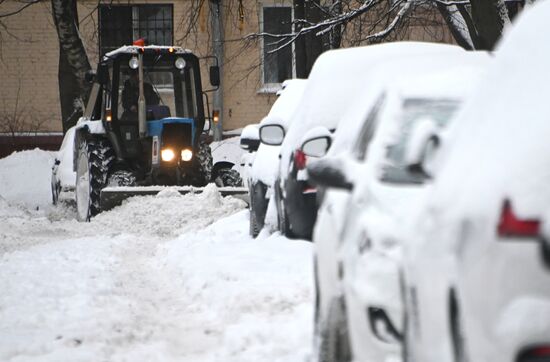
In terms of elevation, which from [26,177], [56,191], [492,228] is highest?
[492,228]

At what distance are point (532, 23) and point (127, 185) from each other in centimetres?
1272

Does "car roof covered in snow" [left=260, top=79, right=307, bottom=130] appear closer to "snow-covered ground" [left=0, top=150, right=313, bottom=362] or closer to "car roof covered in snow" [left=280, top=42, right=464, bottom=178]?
"snow-covered ground" [left=0, top=150, right=313, bottom=362]

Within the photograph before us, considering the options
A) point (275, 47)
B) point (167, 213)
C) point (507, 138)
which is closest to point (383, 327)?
point (507, 138)

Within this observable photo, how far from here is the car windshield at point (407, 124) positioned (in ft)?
15.0

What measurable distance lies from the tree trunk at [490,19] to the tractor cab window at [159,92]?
163 inches

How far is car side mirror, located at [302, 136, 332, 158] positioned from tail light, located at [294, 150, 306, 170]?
911 millimetres

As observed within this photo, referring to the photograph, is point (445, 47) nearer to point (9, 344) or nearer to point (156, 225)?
point (9, 344)

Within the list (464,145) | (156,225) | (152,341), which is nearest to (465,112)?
(464,145)

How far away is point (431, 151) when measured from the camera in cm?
418

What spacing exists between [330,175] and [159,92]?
40.5ft

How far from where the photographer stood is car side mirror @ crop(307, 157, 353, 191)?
4.93 metres

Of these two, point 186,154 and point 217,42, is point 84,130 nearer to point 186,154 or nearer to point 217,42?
point 186,154

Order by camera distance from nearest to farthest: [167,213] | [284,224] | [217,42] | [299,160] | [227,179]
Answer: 1. [299,160]
2. [284,224]
3. [167,213]
4. [227,179]
5. [217,42]

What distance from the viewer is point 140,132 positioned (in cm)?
1634
